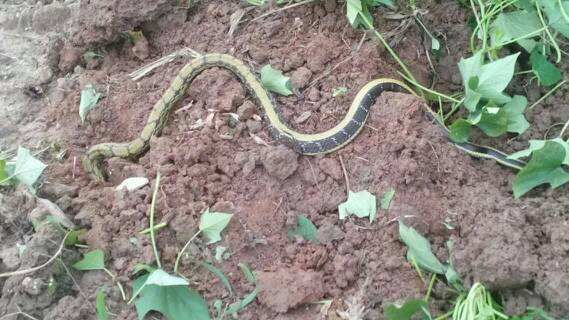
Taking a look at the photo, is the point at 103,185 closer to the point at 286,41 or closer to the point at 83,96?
the point at 83,96

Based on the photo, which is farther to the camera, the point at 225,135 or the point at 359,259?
the point at 225,135

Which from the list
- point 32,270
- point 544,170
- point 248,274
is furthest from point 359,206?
point 32,270

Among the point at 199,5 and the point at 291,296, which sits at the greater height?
the point at 199,5

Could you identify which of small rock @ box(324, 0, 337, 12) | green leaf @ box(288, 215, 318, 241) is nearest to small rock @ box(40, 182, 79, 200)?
green leaf @ box(288, 215, 318, 241)

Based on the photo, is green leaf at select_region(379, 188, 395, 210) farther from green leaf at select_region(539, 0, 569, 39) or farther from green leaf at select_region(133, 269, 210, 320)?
green leaf at select_region(539, 0, 569, 39)

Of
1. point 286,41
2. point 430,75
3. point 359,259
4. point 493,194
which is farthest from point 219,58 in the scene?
point 493,194

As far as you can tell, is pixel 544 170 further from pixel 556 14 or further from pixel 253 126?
pixel 253 126

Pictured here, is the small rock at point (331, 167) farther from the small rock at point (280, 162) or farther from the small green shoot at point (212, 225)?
the small green shoot at point (212, 225)
